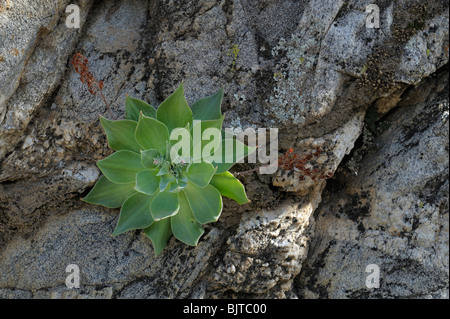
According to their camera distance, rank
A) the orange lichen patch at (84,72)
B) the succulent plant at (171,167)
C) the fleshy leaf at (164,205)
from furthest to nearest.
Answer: the orange lichen patch at (84,72)
the succulent plant at (171,167)
the fleshy leaf at (164,205)

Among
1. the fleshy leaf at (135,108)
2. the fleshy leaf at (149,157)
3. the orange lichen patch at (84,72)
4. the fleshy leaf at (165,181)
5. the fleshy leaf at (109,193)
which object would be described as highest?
the orange lichen patch at (84,72)

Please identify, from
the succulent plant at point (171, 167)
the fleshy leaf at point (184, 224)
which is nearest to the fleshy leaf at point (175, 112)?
the succulent plant at point (171, 167)

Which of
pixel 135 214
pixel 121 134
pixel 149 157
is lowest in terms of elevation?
pixel 135 214

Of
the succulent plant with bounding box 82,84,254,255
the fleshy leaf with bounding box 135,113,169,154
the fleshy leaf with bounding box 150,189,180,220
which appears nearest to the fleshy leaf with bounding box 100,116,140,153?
the succulent plant with bounding box 82,84,254,255

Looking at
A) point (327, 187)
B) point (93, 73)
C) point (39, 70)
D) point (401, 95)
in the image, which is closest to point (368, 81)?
point (401, 95)

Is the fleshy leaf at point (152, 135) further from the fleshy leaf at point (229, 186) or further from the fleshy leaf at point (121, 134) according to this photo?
the fleshy leaf at point (229, 186)

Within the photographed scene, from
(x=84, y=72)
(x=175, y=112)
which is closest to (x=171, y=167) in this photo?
(x=175, y=112)

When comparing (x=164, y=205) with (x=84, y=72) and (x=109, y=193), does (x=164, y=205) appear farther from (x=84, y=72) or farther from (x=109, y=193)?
(x=84, y=72)
